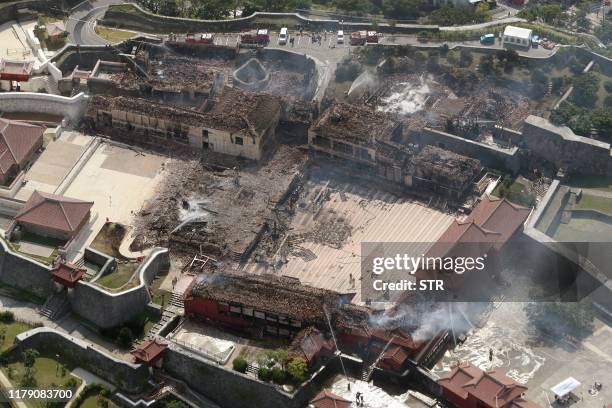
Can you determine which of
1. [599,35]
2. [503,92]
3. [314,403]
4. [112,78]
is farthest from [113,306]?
[599,35]

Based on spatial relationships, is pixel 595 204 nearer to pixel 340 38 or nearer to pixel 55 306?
pixel 340 38

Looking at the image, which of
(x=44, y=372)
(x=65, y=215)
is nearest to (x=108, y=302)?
(x=44, y=372)

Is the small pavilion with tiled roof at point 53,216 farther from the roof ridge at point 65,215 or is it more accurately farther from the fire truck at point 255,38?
the fire truck at point 255,38

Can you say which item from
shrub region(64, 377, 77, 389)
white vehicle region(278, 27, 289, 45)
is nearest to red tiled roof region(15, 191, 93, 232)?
shrub region(64, 377, 77, 389)

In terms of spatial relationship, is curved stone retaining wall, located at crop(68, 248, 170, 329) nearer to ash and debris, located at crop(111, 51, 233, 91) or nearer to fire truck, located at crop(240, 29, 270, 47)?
ash and debris, located at crop(111, 51, 233, 91)

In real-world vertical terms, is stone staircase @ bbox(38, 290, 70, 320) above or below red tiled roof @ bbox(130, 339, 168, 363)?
below

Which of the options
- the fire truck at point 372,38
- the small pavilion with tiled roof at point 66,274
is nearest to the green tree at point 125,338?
the small pavilion with tiled roof at point 66,274
